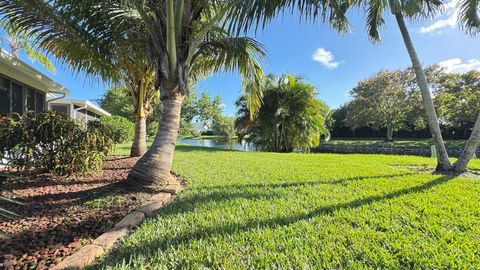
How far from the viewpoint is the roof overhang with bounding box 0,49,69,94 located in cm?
559

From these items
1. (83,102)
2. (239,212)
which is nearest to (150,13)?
(239,212)

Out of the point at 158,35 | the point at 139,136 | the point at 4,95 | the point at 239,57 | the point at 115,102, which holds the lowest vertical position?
the point at 139,136

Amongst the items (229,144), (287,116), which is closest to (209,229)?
(287,116)

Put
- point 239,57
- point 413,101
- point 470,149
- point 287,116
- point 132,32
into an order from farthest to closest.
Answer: point 413,101
point 287,116
point 470,149
point 239,57
point 132,32

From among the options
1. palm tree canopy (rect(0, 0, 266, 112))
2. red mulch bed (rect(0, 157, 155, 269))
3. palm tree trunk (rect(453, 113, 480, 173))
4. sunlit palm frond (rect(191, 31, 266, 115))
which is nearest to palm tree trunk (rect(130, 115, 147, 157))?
palm tree canopy (rect(0, 0, 266, 112))

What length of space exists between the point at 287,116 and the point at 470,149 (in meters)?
9.81

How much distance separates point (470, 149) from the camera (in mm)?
6148

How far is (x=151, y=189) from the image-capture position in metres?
4.27

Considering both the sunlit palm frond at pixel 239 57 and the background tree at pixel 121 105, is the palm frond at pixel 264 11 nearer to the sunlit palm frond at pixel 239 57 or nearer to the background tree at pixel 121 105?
the sunlit palm frond at pixel 239 57

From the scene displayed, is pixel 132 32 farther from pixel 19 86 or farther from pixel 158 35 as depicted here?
pixel 19 86

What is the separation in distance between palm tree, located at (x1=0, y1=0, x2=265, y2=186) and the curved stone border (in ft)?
3.00

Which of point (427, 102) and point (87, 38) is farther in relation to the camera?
point (427, 102)

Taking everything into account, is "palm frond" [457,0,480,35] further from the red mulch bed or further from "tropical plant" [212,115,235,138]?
"tropical plant" [212,115,235,138]

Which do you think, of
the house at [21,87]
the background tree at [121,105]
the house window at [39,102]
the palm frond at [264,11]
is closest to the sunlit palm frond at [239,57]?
the palm frond at [264,11]
